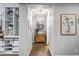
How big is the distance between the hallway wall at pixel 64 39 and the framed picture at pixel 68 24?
13 cm

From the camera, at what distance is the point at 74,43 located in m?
5.98

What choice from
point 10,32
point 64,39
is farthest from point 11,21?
point 64,39

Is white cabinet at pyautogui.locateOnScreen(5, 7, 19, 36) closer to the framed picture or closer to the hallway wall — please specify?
the hallway wall

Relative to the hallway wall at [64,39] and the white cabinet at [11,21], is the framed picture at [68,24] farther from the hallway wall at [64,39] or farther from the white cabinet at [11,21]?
the white cabinet at [11,21]

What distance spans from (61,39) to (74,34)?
0.52 metres

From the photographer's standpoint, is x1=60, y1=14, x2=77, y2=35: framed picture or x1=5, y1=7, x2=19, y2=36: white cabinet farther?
x1=5, y1=7, x2=19, y2=36: white cabinet

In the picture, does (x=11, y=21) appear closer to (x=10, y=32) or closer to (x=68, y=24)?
(x=10, y=32)

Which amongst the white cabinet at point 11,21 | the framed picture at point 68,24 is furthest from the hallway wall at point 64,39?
the white cabinet at point 11,21

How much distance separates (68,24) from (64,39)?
0.56 meters

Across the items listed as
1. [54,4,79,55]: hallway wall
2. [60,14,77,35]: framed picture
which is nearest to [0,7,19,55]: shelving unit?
[54,4,79,55]: hallway wall

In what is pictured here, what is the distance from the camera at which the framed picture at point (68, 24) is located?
589 centimetres

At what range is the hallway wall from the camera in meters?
5.83

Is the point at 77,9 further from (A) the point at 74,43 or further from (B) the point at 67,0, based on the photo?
(B) the point at 67,0

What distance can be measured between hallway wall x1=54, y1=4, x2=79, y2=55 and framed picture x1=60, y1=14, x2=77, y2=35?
13 centimetres
